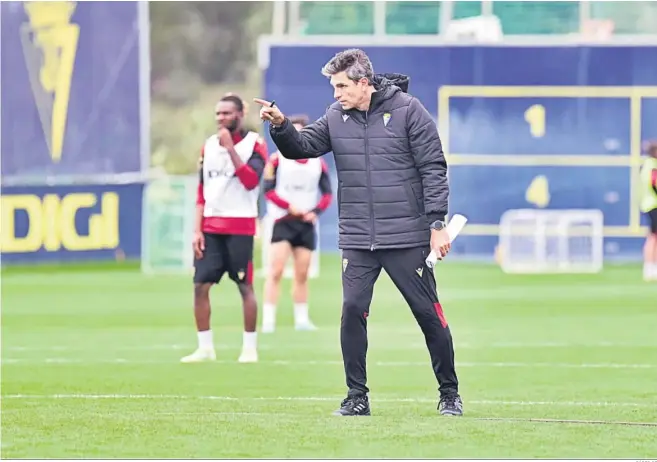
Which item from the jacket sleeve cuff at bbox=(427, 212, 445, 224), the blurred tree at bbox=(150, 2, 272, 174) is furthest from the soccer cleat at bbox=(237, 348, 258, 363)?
the blurred tree at bbox=(150, 2, 272, 174)

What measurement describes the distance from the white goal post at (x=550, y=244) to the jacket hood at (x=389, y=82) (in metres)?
16.3

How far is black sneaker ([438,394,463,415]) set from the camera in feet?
31.8

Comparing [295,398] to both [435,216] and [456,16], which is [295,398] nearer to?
[435,216]

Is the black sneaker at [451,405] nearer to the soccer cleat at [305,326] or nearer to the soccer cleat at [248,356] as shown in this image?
the soccer cleat at [248,356]

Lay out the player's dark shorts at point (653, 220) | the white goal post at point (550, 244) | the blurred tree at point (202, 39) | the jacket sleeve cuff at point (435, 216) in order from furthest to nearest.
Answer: the blurred tree at point (202, 39) → the white goal post at point (550, 244) → the player's dark shorts at point (653, 220) → the jacket sleeve cuff at point (435, 216)

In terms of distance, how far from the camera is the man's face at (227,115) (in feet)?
42.8

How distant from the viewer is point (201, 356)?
13.6 metres

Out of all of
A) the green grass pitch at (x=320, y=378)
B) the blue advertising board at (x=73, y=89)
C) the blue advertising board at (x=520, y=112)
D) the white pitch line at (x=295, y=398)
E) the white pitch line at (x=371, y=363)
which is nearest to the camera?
the green grass pitch at (x=320, y=378)

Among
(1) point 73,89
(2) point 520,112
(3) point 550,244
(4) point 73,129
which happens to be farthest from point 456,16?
(4) point 73,129

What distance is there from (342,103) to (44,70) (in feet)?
59.9

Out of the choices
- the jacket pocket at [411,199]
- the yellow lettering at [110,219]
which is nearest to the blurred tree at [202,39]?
the yellow lettering at [110,219]

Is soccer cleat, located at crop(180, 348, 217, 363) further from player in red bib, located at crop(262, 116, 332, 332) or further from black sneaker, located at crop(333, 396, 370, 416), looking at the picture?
black sneaker, located at crop(333, 396, 370, 416)

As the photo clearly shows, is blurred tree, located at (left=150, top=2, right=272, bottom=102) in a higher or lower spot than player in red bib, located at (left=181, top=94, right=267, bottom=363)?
higher

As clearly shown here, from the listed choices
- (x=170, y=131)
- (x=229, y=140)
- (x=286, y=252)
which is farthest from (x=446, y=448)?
(x=170, y=131)
